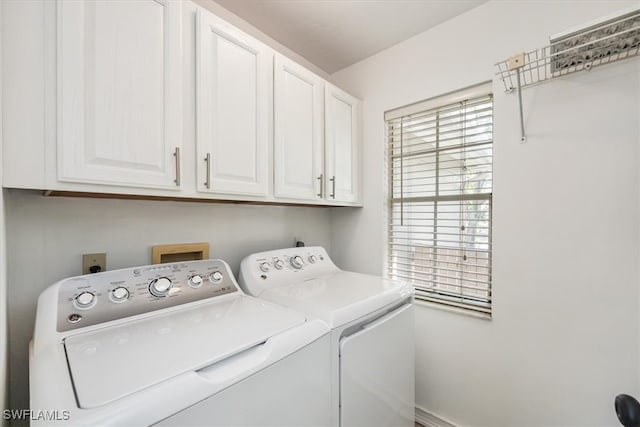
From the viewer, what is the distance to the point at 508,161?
1481 millimetres

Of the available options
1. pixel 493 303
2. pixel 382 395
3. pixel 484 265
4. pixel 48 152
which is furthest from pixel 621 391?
pixel 48 152

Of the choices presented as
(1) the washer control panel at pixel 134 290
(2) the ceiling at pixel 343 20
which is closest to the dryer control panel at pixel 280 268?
(1) the washer control panel at pixel 134 290

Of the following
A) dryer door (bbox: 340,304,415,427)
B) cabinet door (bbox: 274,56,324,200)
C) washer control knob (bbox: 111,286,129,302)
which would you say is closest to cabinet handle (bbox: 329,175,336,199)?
cabinet door (bbox: 274,56,324,200)

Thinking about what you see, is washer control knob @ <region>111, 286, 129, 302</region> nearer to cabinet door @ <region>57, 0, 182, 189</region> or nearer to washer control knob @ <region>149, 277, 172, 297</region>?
washer control knob @ <region>149, 277, 172, 297</region>

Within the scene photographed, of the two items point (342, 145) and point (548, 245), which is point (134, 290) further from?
point (548, 245)

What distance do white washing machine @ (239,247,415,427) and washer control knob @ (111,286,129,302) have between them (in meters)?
0.54

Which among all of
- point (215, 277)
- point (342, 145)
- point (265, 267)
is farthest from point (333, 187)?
point (215, 277)

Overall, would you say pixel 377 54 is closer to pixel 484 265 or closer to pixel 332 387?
pixel 484 265

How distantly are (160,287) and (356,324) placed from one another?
33.0 inches

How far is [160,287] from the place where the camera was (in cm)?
110

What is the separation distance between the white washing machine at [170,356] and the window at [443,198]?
44.6 inches

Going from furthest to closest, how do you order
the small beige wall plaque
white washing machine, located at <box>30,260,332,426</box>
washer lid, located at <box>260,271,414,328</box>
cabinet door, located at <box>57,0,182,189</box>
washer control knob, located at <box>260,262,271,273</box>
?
washer control knob, located at <box>260,262,271,273</box>, the small beige wall plaque, washer lid, located at <box>260,271,414,328</box>, cabinet door, located at <box>57,0,182,189</box>, white washing machine, located at <box>30,260,332,426</box>

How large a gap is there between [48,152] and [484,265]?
2.08 metres

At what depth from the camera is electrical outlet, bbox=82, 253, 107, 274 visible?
3.77 ft
